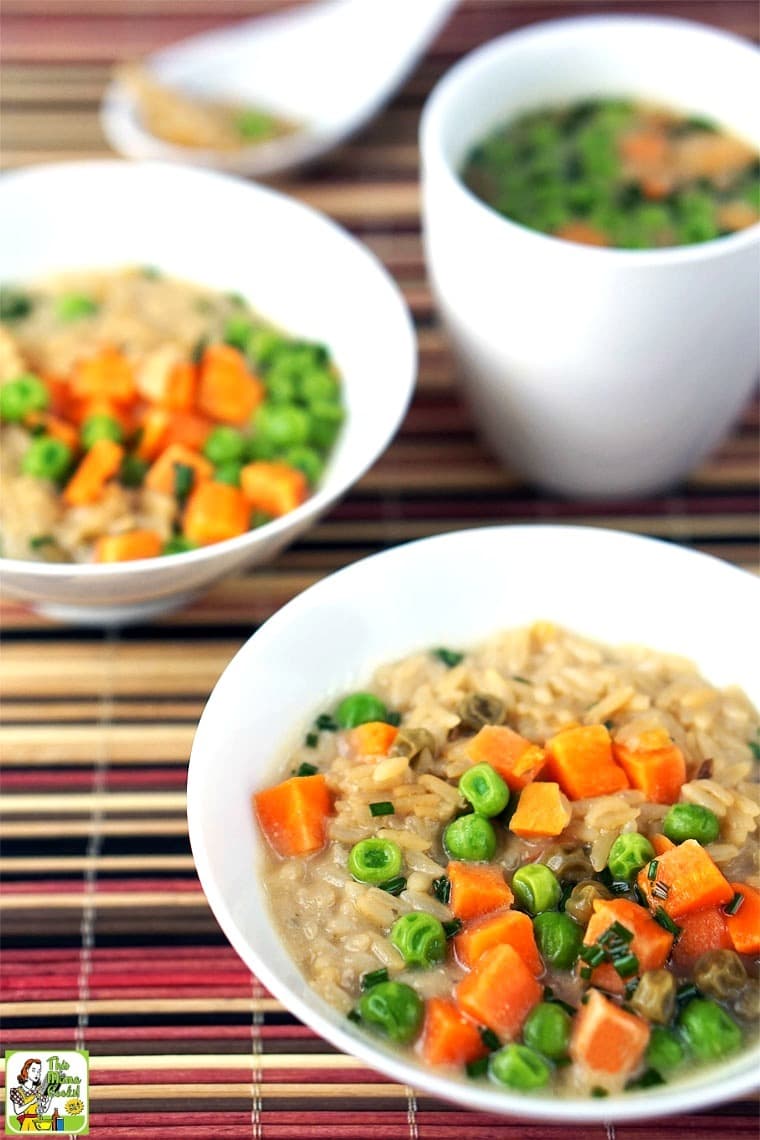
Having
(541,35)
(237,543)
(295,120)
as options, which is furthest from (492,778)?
Answer: (295,120)

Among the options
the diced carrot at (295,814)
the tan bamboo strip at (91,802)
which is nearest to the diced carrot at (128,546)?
the tan bamboo strip at (91,802)

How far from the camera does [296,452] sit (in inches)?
128

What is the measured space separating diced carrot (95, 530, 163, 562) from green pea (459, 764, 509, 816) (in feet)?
3.25

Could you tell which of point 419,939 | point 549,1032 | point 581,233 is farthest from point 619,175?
point 549,1032

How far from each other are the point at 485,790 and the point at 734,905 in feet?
1.58

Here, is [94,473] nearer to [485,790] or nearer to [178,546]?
[178,546]

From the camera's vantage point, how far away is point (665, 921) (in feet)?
7.53

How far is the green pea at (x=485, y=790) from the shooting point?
2436mm

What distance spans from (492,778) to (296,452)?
1.11 meters

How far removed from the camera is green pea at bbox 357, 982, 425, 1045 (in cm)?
219

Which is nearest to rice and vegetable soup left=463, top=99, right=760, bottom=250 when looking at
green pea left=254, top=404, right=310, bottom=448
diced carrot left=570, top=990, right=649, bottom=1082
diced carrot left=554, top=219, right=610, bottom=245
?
diced carrot left=554, top=219, right=610, bottom=245

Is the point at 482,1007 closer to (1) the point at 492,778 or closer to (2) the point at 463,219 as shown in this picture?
(1) the point at 492,778

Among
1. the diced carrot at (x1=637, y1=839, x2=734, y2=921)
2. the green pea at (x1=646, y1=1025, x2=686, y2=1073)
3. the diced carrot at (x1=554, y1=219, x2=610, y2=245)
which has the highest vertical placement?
the diced carrot at (x1=554, y1=219, x2=610, y2=245)

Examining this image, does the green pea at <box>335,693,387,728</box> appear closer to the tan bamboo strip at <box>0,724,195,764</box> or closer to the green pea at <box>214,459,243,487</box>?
the tan bamboo strip at <box>0,724,195,764</box>
